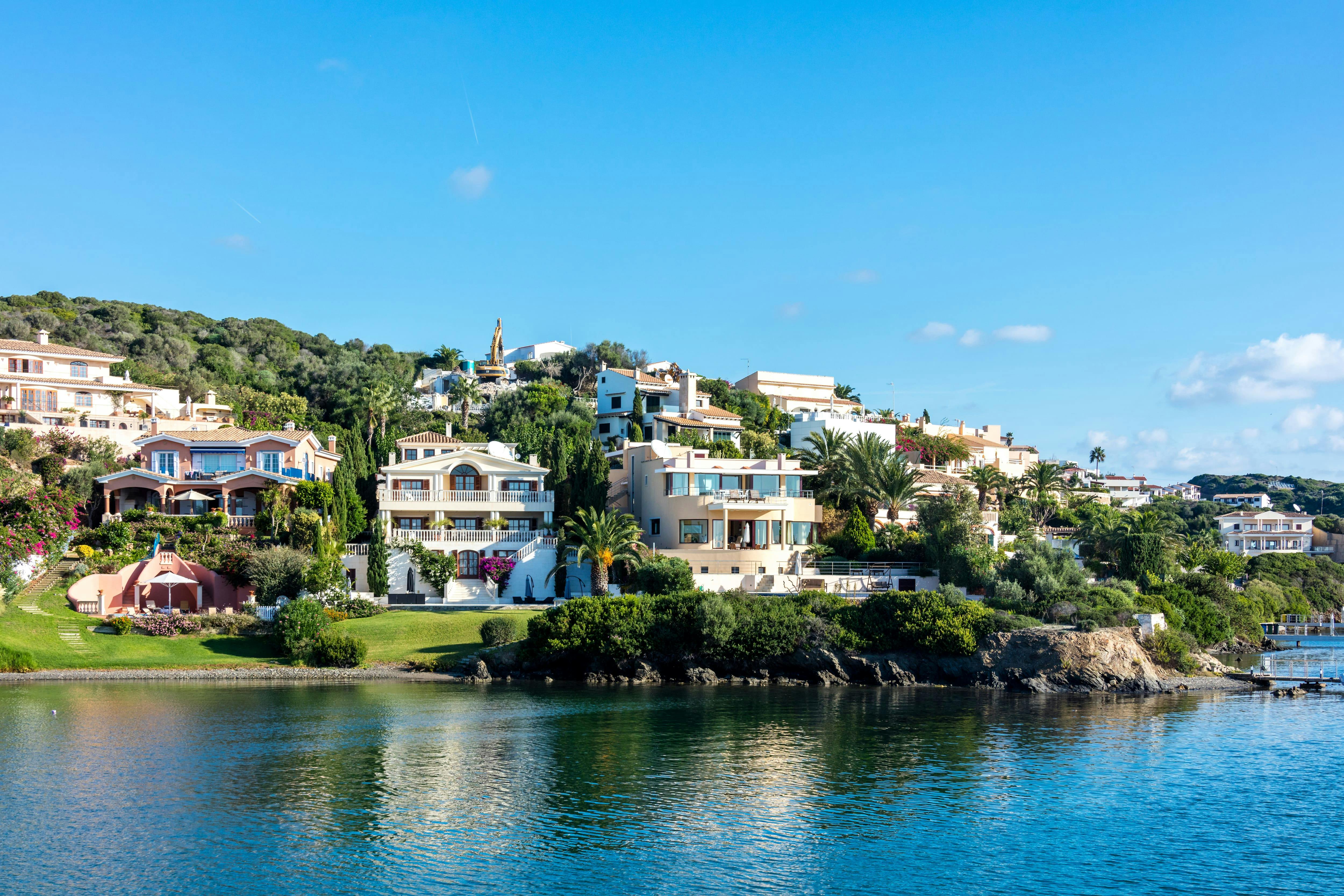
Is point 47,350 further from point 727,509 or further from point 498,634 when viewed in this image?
point 727,509

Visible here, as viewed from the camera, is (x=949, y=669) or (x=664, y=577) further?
(x=664, y=577)

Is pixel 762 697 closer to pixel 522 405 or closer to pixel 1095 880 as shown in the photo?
pixel 1095 880

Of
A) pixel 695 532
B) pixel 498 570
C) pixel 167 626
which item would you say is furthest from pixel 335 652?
pixel 695 532

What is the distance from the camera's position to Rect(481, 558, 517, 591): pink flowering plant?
6550 cm

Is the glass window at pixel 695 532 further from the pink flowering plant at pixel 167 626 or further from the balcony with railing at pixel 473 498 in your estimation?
the pink flowering plant at pixel 167 626

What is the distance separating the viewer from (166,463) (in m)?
73.2

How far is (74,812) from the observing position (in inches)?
1182

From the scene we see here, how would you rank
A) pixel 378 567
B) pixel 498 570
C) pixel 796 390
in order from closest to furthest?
pixel 378 567
pixel 498 570
pixel 796 390

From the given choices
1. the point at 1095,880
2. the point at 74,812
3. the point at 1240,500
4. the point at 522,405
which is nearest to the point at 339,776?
the point at 74,812

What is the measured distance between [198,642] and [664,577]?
25345 millimetres

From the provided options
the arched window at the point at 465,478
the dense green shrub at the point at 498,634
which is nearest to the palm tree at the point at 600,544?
the dense green shrub at the point at 498,634

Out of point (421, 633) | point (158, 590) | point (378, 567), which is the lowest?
point (421, 633)

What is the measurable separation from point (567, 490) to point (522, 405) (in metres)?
44.6

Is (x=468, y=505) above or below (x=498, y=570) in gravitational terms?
above
